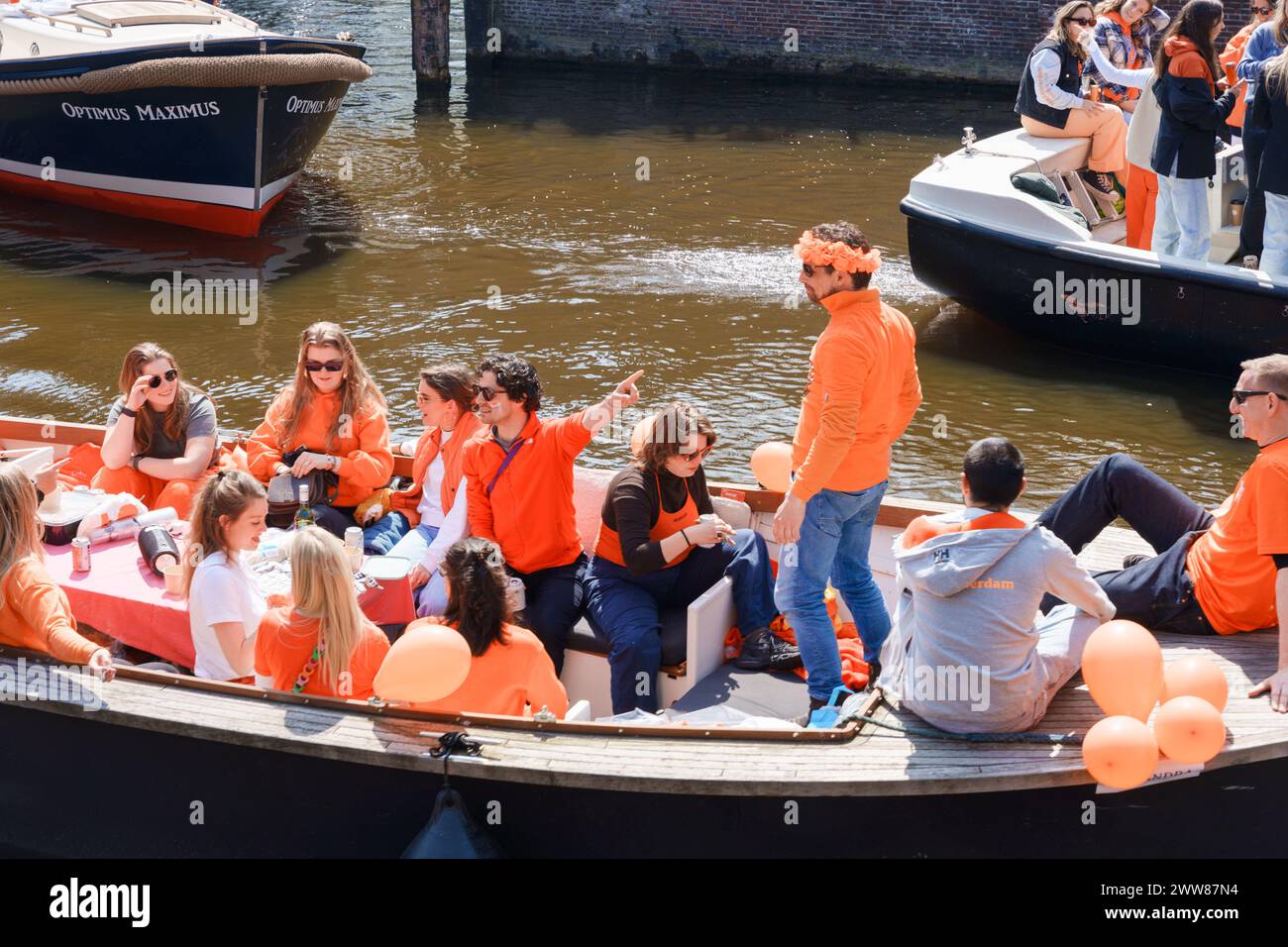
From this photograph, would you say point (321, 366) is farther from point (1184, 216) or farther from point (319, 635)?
point (1184, 216)

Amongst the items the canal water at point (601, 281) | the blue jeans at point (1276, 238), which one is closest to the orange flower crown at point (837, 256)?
the canal water at point (601, 281)

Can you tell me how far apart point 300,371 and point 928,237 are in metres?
4.70

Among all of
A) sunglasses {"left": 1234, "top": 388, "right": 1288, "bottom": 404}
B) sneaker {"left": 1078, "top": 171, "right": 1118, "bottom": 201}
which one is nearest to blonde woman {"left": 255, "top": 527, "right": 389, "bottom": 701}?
sunglasses {"left": 1234, "top": 388, "right": 1288, "bottom": 404}

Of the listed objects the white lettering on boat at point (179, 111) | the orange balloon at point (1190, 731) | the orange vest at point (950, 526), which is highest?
the white lettering on boat at point (179, 111)

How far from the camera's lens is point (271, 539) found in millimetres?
5402

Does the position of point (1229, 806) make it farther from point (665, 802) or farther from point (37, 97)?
point (37, 97)

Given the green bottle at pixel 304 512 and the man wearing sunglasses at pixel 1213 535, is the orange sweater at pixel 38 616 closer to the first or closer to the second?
the green bottle at pixel 304 512

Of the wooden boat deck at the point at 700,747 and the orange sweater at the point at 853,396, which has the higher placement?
the orange sweater at the point at 853,396

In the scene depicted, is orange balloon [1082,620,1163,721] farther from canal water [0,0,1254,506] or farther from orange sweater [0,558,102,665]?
canal water [0,0,1254,506]

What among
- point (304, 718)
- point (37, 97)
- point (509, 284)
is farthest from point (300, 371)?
point (37, 97)

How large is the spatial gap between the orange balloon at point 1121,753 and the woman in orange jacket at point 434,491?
2.50 meters

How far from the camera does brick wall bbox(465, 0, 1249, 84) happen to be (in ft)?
56.9

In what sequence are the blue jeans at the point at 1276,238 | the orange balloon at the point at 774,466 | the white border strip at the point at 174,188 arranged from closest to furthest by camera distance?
the orange balloon at the point at 774,466 → the blue jeans at the point at 1276,238 → the white border strip at the point at 174,188
